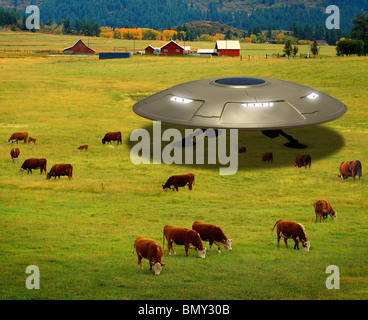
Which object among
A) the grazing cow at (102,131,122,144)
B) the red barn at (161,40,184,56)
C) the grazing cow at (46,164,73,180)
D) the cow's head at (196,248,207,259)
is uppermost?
the red barn at (161,40,184,56)

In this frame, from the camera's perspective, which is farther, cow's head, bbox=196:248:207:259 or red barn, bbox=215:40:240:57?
red barn, bbox=215:40:240:57

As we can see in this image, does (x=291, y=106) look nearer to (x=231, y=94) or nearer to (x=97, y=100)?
(x=231, y=94)

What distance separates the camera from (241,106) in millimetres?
27078

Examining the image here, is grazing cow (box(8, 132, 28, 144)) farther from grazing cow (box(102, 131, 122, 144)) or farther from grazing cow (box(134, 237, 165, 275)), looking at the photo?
grazing cow (box(134, 237, 165, 275))

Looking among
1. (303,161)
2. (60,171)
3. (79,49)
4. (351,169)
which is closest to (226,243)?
(351,169)

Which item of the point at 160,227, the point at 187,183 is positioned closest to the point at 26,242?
the point at 160,227

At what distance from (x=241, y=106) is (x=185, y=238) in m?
13.2

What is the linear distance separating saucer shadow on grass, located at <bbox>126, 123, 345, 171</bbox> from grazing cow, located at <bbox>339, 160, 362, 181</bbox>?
3.59 metres

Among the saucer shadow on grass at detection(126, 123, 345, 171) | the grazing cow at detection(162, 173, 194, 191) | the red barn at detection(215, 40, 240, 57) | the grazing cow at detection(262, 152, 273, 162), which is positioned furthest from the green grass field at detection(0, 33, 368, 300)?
the red barn at detection(215, 40, 240, 57)

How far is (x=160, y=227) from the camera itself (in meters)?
18.0

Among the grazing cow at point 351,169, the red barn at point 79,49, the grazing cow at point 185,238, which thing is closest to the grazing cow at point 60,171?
the grazing cow at point 185,238

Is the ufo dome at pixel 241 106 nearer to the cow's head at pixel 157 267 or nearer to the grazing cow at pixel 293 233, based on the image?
the grazing cow at pixel 293 233

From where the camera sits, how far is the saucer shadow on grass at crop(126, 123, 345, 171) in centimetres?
2777

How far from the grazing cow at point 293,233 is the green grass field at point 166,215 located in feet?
1.04
